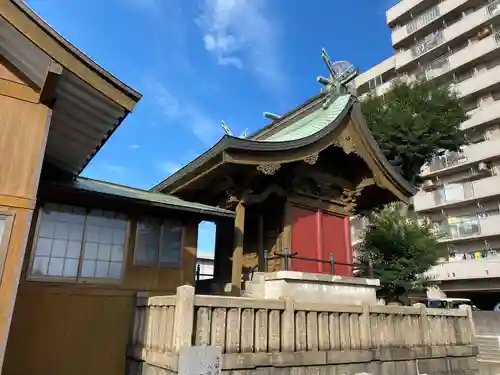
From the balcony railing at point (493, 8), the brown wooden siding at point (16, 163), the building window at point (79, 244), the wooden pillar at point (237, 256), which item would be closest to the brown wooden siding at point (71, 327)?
the building window at point (79, 244)

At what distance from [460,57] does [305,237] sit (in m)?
38.5

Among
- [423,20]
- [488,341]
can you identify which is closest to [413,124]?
[488,341]

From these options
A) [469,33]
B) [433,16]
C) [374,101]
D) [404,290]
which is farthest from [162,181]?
[433,16]

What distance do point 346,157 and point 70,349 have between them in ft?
32.4

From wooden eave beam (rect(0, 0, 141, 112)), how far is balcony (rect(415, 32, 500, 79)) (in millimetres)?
36595

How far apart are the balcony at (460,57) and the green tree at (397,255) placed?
80.0 ft

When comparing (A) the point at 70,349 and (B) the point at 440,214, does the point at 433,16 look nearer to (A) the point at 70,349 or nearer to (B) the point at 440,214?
(B) the point at 440,214

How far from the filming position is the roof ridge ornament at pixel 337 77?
46.8 ft

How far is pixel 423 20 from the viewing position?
148 ft

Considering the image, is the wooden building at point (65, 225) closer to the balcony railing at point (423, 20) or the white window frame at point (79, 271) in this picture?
the white window frame at point (79, 271)

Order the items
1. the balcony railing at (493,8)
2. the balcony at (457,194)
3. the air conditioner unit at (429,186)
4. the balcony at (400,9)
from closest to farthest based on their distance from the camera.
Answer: the balcony at (457,194) → the balcony railing at (493,8) → the air conditioner unit at (429,186) → the balcony at (400,9)

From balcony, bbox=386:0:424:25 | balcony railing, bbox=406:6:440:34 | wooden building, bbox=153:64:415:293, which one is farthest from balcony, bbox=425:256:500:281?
balcony, bbox=386:0:424:25

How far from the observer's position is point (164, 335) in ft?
23.5

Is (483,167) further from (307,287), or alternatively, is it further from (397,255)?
(307,287)
